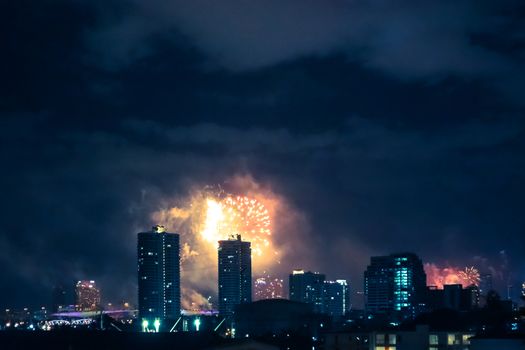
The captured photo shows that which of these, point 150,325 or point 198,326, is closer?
point 198,326

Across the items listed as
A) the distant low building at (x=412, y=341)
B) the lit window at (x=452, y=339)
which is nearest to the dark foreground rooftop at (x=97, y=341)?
the distant low building at (x=412, y=341)

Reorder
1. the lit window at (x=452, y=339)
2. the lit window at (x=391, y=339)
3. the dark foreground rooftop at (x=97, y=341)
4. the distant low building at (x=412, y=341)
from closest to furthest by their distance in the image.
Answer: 1. the lit window at (x=452, y=339)
2. the distant low building at (x=412, y=341)
3. the lit window at (x=391, y=339)
4. the dark foreground rooftop at (x=97, y=341)

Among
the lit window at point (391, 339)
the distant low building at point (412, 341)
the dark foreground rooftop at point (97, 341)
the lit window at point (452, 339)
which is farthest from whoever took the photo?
the dark foreground rooftop at point (97, 341)

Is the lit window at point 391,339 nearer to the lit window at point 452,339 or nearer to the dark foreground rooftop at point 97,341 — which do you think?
the lit window at point 452,339

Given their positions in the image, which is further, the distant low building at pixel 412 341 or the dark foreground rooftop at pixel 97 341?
the dark foreground rooftop at pixel 97 341

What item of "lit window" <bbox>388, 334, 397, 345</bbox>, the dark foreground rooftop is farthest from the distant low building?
the dark foreground rooftop

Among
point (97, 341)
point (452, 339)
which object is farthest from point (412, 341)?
point (97, 341)

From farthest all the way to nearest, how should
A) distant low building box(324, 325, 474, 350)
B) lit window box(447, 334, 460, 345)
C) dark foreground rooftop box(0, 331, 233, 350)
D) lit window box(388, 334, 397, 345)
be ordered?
dark foreground rooftop box(0, 331, 233, 350)
lit window box(388, 334, 397, 345)
distant low building box(324, 325, 474, 350)
lit window box(447, 334, 460, 345)

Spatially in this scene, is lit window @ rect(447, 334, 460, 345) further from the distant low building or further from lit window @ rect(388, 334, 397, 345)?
lit window @ rect(388, 334, 397, 345)

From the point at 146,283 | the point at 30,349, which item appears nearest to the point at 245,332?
the point at 146,283

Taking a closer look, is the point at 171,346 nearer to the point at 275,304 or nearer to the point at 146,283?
the point at 275,304

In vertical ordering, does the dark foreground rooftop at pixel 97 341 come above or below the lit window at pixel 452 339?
below
